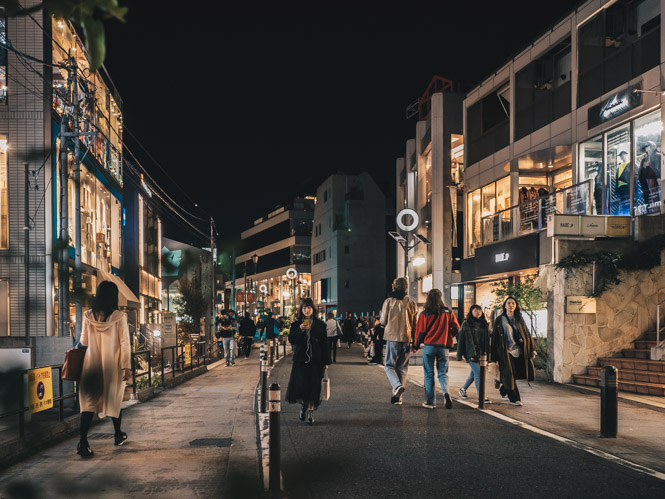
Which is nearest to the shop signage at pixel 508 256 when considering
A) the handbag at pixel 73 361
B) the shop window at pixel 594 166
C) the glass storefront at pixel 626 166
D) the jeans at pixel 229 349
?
the shop window at pixel 594 166

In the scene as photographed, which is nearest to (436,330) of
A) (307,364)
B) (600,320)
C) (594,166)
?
(307,364)

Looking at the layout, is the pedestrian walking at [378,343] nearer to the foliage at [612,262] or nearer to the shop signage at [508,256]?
the shop signage at [508,256]

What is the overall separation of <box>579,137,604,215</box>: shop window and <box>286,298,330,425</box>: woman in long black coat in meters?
13.1

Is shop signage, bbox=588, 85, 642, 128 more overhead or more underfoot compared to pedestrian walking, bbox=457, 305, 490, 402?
more overhead

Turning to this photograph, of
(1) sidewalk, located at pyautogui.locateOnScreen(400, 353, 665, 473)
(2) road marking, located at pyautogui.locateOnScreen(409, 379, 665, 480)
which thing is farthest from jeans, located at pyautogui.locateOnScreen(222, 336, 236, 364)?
(2) road marking, located at pyautogui.locateOnScreen(409, 379, 665, 480)

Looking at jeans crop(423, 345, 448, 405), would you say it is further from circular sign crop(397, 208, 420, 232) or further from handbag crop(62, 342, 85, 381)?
circular sign crop(397, 208, 420, 232)

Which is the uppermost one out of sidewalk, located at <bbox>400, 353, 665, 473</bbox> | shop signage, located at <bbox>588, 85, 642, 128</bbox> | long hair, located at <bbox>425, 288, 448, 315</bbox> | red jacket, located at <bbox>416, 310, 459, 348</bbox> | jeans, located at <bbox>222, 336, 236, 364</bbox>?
shop signage, located at <bbox>588, 85, 642, 128</bbox>

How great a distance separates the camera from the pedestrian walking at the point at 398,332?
1027 centimetres

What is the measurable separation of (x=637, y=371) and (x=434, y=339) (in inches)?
218

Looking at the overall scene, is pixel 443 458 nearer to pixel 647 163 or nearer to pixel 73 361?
pixel 73 361

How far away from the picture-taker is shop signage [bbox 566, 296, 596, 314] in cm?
1448

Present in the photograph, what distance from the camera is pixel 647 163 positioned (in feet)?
56.1

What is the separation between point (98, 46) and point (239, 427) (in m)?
8.08

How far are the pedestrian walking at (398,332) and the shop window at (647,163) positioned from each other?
971 cm
